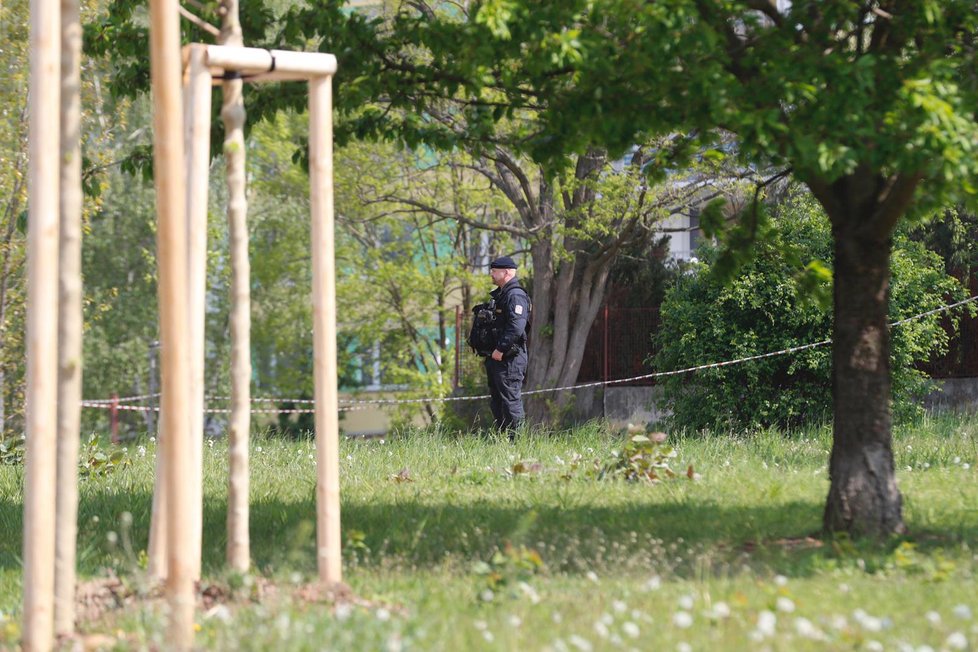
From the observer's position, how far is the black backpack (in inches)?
476

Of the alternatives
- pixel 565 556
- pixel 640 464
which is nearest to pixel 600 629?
pixel 565 556

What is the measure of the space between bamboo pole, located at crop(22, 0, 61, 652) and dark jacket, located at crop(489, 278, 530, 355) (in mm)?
7760

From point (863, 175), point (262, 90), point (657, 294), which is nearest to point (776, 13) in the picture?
point (863, 175)

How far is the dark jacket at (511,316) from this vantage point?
39.0ft

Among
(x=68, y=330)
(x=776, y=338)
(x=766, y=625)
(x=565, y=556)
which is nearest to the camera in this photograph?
(x=766, y=625)

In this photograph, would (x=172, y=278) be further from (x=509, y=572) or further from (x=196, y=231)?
(x=509, y=572)

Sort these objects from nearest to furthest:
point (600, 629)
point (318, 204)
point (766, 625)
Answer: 1. point (766, 625)
2. point (600, 629)
3. point (318, 204)

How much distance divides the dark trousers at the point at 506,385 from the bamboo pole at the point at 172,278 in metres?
7.55

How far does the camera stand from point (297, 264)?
29.1 metres

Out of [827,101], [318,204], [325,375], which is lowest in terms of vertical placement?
[325,375]

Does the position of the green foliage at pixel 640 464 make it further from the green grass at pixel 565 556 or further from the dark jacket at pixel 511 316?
the dark jacket at pixel 511 316

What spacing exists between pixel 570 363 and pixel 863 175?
12466mm

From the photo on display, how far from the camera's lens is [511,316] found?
11891 millimetres

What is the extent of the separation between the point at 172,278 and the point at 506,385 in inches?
307
